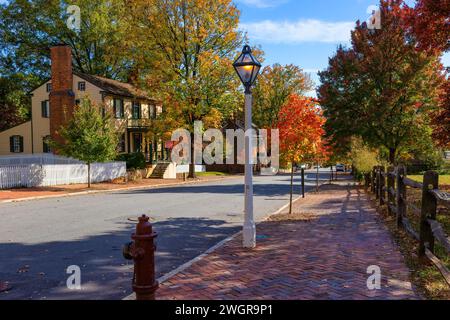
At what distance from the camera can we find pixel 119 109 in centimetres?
3800

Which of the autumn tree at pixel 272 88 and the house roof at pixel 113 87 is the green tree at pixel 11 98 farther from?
the autumn tree at pixel 272 88

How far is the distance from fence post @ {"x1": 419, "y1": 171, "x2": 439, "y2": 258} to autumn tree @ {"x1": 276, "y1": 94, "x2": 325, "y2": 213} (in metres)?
6.11

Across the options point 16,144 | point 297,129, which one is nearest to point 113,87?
point 16,144

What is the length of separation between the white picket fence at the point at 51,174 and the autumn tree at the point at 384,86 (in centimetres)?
1581

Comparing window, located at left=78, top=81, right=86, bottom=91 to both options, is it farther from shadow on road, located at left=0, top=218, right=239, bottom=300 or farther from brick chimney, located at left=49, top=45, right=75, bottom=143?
shadow on road, located at left=0, top=218, right=239, bottom=300

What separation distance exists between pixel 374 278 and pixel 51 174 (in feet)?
75.7

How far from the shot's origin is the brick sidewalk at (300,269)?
5.15m

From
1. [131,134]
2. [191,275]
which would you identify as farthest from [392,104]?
[131,134]

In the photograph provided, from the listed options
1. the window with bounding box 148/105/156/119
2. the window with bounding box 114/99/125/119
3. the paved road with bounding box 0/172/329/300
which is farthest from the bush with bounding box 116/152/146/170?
the paved road with bounding box 0/172/329/300

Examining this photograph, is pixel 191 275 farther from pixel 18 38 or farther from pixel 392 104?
pixel 18 38

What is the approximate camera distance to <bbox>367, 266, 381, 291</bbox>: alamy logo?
17.3 ft

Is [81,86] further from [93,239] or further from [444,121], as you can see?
[444,121]

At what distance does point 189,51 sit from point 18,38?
94.5 ft
